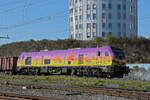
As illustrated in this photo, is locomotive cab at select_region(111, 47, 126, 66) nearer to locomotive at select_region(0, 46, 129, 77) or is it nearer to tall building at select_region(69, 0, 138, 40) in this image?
locomotive at select_region(0, 46, 129, 77)

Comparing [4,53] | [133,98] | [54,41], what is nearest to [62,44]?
[54,41]

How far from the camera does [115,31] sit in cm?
7700

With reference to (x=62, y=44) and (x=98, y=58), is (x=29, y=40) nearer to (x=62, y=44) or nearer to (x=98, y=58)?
(x=62, y=44)

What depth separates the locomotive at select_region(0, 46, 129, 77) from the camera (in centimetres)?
2435

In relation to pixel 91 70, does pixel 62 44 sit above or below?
above

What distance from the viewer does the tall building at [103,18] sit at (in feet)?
252

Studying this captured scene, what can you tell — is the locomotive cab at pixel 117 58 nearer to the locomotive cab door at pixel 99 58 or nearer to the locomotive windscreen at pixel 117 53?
the locomotive windscreen at pixel 117 53

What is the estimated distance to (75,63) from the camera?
27.1 metres

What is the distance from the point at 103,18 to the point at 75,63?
52.5 m

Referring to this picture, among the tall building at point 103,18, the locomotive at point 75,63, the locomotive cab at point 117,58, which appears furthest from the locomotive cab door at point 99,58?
the tall building at point 103,18

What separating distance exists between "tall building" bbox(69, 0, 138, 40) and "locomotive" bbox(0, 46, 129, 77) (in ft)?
147

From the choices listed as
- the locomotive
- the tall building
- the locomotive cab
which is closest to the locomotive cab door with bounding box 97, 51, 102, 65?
the locomotive

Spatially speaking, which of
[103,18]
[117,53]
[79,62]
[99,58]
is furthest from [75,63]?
[103,18]

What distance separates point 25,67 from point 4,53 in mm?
33776
